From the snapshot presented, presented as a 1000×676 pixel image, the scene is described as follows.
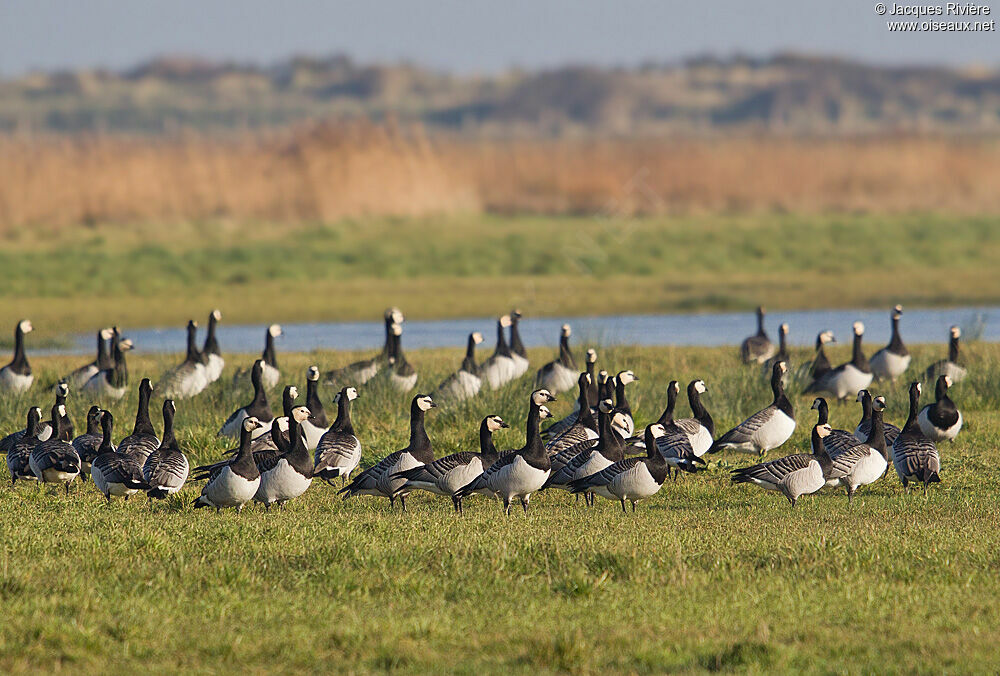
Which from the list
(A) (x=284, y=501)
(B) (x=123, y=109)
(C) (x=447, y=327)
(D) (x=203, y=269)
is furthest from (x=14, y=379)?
(B) (x=123, y=109)

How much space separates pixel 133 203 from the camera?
57.8m

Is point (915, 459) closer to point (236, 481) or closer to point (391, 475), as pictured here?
point (391, 475)

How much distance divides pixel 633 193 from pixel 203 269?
21825 mm

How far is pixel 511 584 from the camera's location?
1020cm

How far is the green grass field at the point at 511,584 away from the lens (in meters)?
8.54

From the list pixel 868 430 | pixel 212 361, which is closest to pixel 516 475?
pixel 868 430

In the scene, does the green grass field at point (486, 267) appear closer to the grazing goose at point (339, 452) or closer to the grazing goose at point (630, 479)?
the grazing goose at point (339, 452)

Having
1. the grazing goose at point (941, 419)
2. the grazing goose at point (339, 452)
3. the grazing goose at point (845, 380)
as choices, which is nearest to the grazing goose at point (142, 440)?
the grazing goose at point (339, 452)

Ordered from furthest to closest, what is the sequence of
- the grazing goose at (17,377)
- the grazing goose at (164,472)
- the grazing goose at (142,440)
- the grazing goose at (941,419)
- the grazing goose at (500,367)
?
the grazing goose at (500,367) < the grazing goose at (17,377) < the grazing goose at (941,419) < the grazing goose at (142,440) < the grazing goose at (164,472)

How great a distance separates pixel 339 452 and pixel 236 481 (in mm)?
1968

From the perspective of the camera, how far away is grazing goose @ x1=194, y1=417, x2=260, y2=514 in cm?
1310

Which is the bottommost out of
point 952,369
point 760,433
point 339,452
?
point 952,369

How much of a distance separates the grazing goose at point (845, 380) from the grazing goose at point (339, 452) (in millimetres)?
8573

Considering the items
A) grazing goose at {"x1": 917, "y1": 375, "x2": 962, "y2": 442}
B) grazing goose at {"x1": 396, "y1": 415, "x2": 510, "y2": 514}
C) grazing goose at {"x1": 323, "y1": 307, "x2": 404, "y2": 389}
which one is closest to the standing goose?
grazing goose at {"x1": 323, "y1": 307, "x2": 404, "y2": 389}
